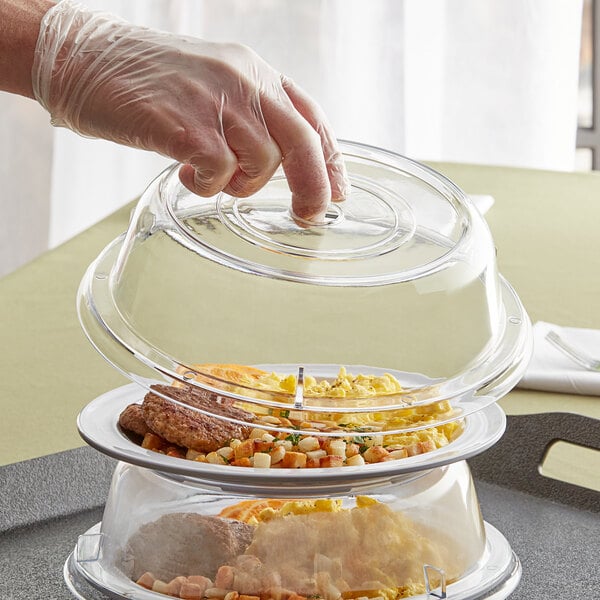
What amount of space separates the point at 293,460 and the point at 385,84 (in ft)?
8.35

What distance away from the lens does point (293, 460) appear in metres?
0.64

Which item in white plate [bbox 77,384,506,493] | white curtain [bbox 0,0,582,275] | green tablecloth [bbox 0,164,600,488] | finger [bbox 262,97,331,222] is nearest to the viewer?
white plate [bbox 77,384,506,493]

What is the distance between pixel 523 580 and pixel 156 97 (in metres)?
0.46

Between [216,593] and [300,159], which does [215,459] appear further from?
[300,159]

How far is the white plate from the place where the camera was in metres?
0.62

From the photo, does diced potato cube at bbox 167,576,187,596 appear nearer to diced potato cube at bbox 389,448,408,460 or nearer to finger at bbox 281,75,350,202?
diced potato cube at bbox 389,448,408,460

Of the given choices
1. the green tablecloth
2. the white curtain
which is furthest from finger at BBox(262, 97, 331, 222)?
the white curtain

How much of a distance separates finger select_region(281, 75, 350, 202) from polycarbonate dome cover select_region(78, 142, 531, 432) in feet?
0.07

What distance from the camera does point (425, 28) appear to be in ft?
9.77

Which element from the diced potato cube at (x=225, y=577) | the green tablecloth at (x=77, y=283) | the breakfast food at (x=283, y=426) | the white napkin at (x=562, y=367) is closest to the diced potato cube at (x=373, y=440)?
the breakfast food at (x=283, y=426)

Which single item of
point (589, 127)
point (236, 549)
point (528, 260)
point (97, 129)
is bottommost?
point (589, 127)

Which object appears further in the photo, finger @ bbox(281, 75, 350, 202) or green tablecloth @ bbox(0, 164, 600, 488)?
green tablecloth @ bbox(0, 164, 600, 488)

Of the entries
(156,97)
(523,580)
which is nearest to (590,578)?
(523,580)

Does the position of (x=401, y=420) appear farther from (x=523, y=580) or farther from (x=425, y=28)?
(x=425, y=28)
